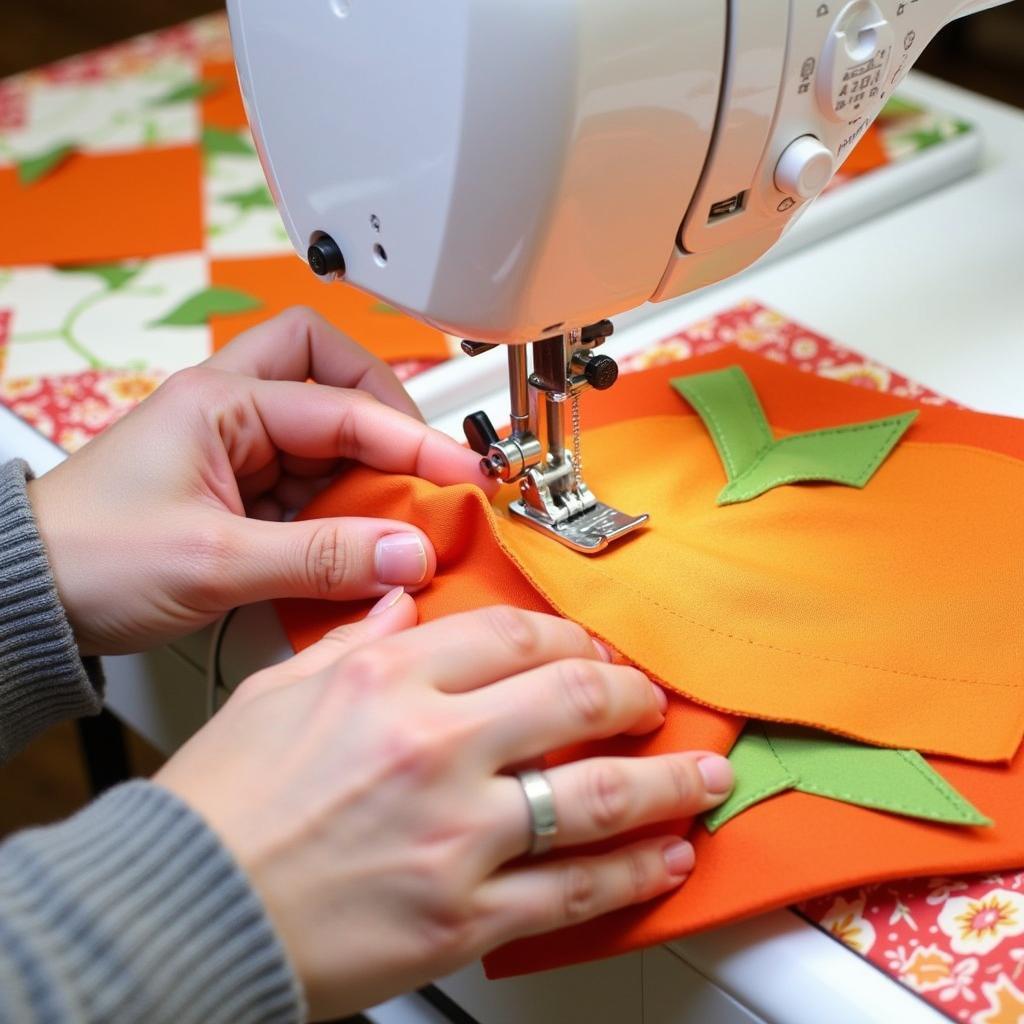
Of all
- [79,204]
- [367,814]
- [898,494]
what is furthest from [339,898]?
[79,204]

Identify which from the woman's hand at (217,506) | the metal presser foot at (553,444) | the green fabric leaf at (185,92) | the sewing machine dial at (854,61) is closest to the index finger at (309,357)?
the woman's hand at (217,506)

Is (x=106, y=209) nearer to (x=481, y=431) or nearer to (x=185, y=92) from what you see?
(x=185, y=92)

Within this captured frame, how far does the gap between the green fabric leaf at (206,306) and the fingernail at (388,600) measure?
47 centimetres

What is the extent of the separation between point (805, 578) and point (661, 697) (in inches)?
5.3

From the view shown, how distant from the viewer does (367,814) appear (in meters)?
0.57

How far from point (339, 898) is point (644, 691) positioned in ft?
0.60

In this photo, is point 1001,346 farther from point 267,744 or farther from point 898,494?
point 267,744

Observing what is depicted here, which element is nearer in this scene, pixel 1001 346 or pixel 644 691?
pixel 644 691

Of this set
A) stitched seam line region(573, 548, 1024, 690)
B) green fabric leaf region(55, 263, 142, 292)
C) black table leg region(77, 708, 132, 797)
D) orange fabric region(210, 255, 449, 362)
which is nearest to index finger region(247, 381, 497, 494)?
stitched seam line region(573, 548, 1024, 690)

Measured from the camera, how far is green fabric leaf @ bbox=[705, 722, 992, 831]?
24.9 inches

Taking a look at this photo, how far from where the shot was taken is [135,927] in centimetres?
53

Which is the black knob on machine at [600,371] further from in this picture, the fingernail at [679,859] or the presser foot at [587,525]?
the fingernail at [679,859]

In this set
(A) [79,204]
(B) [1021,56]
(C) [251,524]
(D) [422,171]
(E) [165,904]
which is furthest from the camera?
(B) [1021,56]

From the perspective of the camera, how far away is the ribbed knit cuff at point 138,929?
510 millimetres
